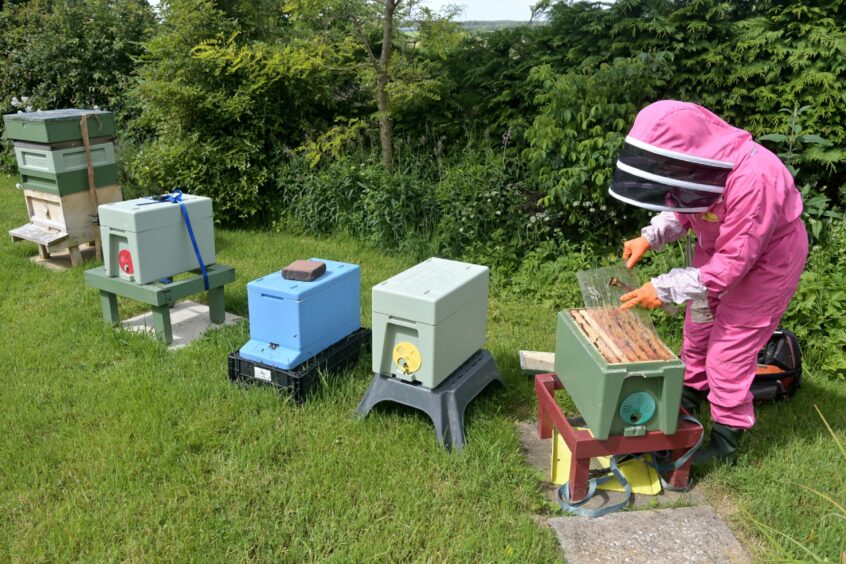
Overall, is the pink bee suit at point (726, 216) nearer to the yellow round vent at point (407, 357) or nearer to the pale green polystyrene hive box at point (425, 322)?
the pale green polystyrene hive box at point (425, 322)

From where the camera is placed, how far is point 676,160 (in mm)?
2756

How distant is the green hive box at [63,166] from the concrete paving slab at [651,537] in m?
5.43

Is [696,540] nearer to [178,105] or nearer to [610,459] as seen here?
[610,459]

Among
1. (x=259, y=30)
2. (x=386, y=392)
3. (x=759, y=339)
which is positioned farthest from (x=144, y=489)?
(x=259, y=30)

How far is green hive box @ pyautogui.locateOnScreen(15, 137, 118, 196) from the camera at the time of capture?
236 inches

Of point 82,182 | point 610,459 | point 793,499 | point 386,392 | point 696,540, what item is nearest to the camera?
point 696,540

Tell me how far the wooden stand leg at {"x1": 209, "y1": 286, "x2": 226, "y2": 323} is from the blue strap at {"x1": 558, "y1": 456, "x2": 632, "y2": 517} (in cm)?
307

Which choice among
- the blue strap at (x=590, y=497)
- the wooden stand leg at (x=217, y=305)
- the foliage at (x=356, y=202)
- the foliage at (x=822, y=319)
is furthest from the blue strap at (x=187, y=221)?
the foliage at (x=822, y=319)

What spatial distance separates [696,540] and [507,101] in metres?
5.25

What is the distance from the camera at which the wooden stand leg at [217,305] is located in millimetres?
5008

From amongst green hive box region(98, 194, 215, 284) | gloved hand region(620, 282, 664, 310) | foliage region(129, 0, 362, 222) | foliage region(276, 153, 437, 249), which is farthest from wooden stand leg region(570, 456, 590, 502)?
foliage region(129, 0, 362, 222)

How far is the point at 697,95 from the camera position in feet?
19.4

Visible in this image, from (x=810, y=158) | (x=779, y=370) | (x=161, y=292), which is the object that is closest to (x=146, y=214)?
(x=161, y=292)

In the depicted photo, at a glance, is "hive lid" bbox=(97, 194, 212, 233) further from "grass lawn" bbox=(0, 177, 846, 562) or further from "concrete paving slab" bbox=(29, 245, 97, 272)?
"concrete paving slab" bbox=(29, 245, 97, 272)
